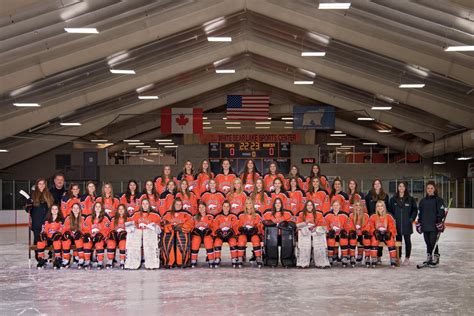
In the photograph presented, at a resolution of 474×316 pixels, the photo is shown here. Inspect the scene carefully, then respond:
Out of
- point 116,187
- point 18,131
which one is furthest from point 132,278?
point 116,187

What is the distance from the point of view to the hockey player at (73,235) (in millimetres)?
12312

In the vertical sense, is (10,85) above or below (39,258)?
above

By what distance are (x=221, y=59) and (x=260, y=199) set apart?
14.2 meters

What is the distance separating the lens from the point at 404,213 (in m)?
12.9

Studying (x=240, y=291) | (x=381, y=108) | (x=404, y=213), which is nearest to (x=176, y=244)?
(x=240, y=291)

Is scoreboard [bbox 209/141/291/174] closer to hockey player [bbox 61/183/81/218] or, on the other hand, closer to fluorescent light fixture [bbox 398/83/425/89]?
fluorescent light fixture [bbox 398/83/425/89]

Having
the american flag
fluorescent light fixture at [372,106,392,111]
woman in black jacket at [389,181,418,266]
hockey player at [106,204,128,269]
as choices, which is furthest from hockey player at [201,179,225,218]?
fluorescent light fixture at [372,106,392,111]

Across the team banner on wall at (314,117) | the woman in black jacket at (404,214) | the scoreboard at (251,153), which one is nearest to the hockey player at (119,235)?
the woman in black jacket at (404,214)

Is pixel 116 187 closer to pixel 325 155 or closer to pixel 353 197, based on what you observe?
pixel 325 155

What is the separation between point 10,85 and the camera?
2081 centimetres

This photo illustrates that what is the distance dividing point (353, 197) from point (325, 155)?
24.1 meters

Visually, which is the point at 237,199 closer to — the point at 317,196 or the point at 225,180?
the point at 225,180

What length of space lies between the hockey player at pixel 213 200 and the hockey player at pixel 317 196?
59.6 inches

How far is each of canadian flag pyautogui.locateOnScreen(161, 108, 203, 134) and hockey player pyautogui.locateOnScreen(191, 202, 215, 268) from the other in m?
16.7
